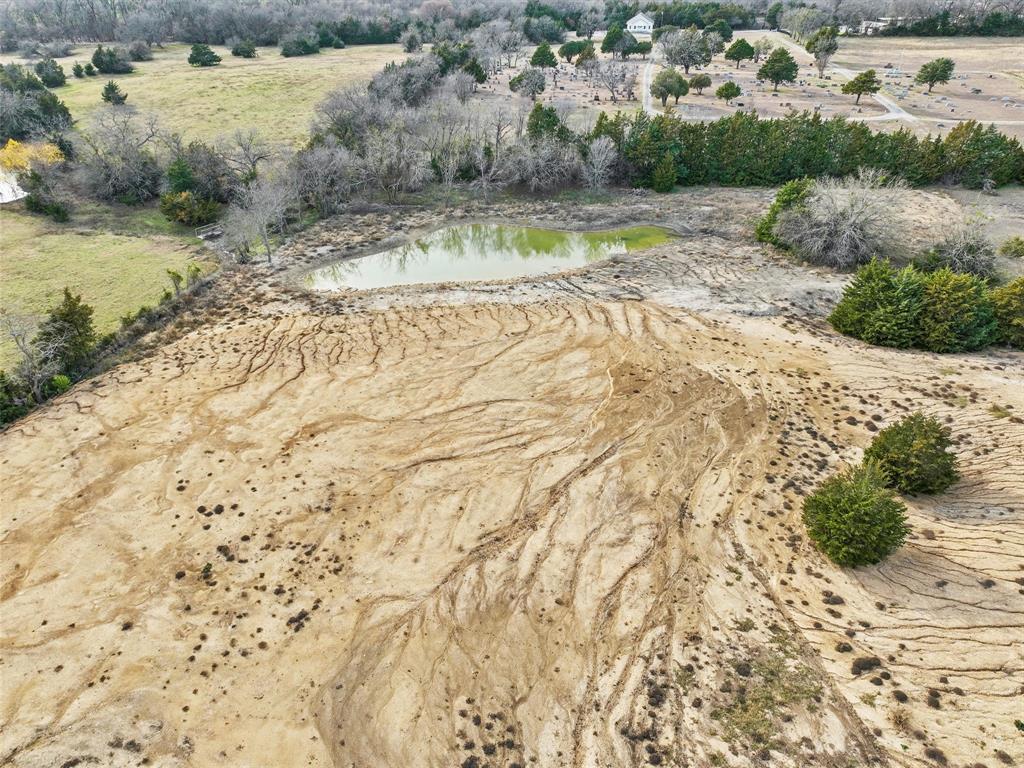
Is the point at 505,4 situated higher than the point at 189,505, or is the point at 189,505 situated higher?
the point at 505,4

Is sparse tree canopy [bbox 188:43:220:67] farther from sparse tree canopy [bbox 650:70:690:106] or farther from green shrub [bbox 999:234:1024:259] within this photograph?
green shrub [bbox 999:234:1024:259]

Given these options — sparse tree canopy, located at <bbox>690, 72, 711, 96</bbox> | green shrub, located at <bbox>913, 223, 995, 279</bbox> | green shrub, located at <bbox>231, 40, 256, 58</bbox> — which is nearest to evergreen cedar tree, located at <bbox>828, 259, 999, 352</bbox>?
green shrub, located at <bbox>913, 223, 995, 279</bbox>

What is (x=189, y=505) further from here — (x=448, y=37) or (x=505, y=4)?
(x=505, y=4)

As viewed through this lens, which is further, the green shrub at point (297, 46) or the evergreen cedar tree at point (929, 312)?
the green shrub at point (297, 46)

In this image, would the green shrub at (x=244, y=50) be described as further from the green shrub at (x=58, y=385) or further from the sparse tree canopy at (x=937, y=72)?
the sparse tree canopy at (x=937, y=72)

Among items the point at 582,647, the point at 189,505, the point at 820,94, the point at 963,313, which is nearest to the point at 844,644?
the point at 582,647

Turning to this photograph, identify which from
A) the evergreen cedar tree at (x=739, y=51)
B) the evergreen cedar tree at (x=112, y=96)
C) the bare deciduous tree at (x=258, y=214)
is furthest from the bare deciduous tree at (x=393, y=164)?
the evergreen cedar tree at (x=739, y=51)
